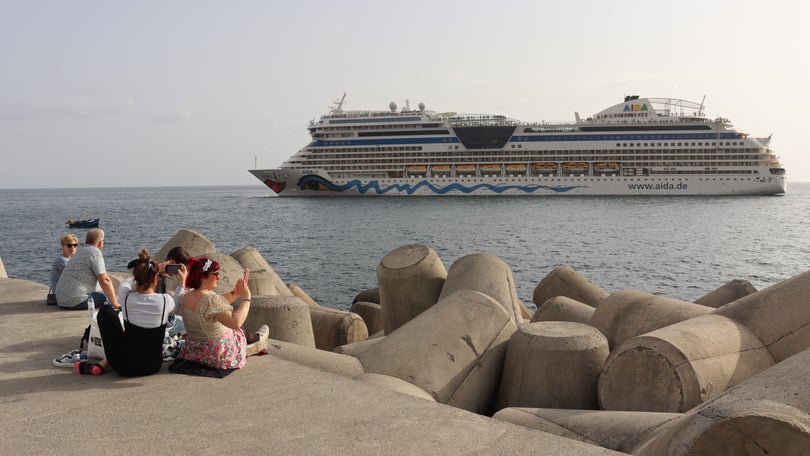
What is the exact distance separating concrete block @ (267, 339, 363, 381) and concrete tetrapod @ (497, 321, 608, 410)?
4.78 feet

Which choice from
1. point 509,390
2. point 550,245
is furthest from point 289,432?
point 550,245

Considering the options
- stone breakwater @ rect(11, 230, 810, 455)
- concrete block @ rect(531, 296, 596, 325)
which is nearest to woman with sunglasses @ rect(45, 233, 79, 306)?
stone breakwater @ rect(11, 230, 810, 455)

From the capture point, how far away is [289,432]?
3.70m

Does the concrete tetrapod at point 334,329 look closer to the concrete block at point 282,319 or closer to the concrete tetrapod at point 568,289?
the concrete block at point 282,319

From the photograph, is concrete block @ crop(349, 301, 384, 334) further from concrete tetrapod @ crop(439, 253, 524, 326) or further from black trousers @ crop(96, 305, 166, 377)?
black trousers @ crop(96, 305, 166, 377)

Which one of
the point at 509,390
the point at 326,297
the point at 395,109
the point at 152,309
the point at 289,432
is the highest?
the point at 395,109

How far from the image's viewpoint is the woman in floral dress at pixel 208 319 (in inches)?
186

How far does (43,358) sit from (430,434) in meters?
3.62

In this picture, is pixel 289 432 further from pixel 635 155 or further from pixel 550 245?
pixel 635 155

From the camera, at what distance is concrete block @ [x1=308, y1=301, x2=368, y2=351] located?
862 cm

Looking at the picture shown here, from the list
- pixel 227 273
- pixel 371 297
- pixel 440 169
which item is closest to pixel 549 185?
pixel 440 169

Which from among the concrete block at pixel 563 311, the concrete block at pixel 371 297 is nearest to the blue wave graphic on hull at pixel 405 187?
the concrete block at pixel 371 297

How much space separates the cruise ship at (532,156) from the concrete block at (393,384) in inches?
2882

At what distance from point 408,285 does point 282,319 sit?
2018mm
